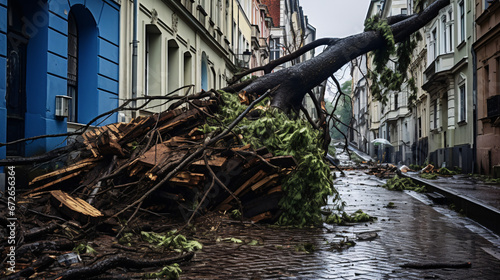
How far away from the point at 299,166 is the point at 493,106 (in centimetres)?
1414

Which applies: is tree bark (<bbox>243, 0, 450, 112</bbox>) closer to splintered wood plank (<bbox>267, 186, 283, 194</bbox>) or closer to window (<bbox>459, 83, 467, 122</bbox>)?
splintered wood plank (<bbox>267, 186, 283, 194</bbox>)

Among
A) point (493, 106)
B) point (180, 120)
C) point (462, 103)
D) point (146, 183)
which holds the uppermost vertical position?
point (462, 103)

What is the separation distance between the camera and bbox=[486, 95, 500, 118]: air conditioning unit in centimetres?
1801

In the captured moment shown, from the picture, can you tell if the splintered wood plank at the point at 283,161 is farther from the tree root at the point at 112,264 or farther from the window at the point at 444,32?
the window at the point at 444,32

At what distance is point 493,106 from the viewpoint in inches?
724

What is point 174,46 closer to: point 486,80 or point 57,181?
point 57,181

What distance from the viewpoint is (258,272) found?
14.8ft

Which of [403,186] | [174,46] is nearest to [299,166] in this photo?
[403,186]

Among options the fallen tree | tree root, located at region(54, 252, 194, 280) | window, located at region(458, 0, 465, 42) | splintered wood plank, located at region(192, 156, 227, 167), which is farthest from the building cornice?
tree root, located at region(54, 252, 194, 280)

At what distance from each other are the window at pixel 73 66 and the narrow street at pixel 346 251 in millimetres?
6075

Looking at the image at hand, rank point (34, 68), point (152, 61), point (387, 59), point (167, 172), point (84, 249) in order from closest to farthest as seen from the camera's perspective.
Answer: point (84, 249) < point (167, 172) < point (34, 68) < point (387, 59) < point (152, 61)

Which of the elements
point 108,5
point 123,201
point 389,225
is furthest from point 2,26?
point 389,225

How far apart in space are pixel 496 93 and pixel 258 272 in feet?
56.9

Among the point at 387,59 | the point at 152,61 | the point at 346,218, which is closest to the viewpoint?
the point at 346,218
